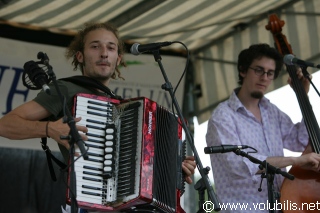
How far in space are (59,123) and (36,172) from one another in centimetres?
292

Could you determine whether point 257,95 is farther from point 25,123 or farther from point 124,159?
point 25,123

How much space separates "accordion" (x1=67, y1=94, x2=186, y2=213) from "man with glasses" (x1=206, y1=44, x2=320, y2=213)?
0.91 meters

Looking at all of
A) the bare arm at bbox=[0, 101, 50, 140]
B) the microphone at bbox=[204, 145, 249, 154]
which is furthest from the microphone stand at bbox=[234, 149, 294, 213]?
the bare arm at bbox=[0, 101, 50, 140]

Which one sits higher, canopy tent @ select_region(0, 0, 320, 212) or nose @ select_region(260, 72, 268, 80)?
canopy tent @ select_region(0, 0, 320, 212)

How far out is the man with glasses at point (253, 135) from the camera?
5.08 meters

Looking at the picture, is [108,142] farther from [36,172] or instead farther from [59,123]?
[36,172]

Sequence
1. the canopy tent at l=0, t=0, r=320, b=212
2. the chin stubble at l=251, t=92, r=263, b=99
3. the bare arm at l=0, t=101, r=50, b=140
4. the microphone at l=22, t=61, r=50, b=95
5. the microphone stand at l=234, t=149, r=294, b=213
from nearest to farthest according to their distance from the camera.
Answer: the microphone at l=22, t=61, r=50, b=95, the bare arm at l=0, t=101, r=50, b=140, the microphone stand at l=234, t=149, r=294, b=213, the chin stubble at l=251, t=92, r=263, b=99, the canopy tent at l=0, t=0, r=320, b=212

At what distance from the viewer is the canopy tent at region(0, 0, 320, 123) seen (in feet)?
21.4

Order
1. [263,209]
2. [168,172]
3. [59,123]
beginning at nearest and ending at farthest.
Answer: [59,123] < [168,172] < [263,209]

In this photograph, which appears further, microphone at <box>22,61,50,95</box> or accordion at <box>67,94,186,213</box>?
accordion at <box>67,94,186,213</box>

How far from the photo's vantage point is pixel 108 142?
4.05 metres

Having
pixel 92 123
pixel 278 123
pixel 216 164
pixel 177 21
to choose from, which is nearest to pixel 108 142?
pixel 92 123

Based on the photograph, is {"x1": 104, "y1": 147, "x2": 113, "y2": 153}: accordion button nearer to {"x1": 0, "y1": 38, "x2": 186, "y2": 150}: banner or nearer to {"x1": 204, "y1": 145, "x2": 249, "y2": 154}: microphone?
{"x1": 204, "y1": 145, "x2": 249, "y2": 154}: microphone

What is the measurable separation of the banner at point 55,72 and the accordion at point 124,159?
2631 mm
